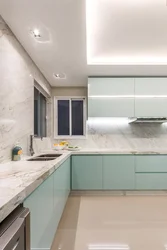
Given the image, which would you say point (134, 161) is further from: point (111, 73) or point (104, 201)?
point (111, 73)

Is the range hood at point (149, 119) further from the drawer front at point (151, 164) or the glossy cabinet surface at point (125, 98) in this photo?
the drawer front at point (151, 164)

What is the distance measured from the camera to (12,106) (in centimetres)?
232

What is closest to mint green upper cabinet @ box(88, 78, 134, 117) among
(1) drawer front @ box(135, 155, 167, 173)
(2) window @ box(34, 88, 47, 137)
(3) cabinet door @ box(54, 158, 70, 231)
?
(1) drawer front @ box(135, 155, 167, 173)

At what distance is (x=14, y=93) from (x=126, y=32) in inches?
60.9

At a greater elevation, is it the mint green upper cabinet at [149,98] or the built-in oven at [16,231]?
the mint green upper cabinet at [149,98]

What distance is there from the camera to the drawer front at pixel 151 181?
373 cm

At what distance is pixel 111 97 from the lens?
4008mm

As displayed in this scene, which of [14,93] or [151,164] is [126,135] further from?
[14,93]

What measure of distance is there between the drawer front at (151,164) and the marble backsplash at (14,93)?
2008mm

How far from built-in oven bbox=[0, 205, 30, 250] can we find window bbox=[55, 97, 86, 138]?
372 centimetres

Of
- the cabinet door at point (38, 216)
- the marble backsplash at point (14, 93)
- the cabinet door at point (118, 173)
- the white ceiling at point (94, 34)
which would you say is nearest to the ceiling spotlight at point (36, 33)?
the white ceiling at point (94, 34)

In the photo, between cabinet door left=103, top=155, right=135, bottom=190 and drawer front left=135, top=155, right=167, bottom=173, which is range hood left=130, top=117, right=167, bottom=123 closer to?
drawer front left=135, top=155, right=167, bottom=173

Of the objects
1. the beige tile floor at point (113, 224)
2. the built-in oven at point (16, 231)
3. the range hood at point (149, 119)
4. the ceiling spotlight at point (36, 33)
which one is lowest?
the beige tile floor at point (113, 224)

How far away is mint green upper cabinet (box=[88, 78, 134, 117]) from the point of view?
4.00 meters
